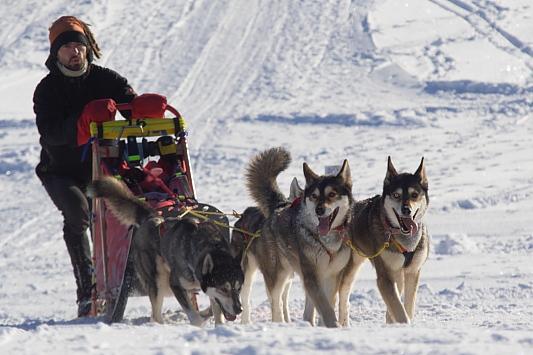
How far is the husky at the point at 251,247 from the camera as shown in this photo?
460cm

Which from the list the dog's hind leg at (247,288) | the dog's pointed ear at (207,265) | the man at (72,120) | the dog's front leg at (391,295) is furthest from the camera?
the dog's hind leg at (247,288)

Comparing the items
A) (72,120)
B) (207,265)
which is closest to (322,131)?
(72,120)

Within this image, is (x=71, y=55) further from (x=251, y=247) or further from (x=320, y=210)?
(x=320, y=210)

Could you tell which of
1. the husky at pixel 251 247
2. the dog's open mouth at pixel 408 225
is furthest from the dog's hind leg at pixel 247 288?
the dog's open mouth at pixel 408 225

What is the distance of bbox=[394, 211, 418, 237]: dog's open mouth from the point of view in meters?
3.99

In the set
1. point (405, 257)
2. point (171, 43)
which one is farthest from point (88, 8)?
point (405, 257)

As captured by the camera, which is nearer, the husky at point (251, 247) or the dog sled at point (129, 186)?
the dog sled at point (129, 186)

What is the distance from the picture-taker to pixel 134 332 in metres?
3.01

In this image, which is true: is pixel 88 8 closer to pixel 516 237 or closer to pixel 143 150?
pixel 516 237

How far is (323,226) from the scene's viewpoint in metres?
4.05

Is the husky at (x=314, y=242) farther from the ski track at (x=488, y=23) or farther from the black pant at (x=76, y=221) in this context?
the ski track at (x=488, y=23)

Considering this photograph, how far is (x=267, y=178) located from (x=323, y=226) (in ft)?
2.70

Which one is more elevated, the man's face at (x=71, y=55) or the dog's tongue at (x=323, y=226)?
the man's face at (x=71, y=55)

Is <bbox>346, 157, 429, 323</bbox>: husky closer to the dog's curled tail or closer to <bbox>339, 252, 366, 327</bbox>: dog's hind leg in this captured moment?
<bbox>339, 252, 366, 327</bbox>: dog's hind leg
